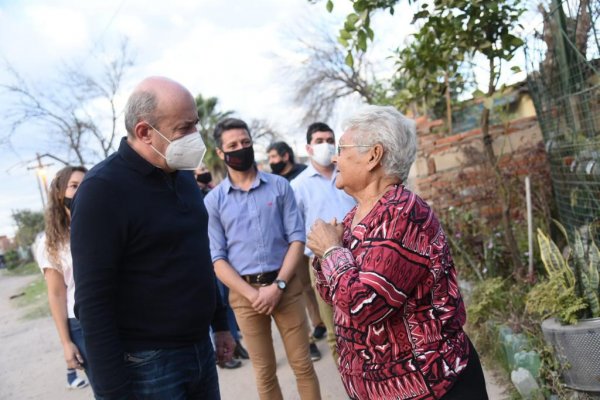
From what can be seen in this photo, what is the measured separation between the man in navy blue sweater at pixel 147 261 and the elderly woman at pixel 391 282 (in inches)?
22.2

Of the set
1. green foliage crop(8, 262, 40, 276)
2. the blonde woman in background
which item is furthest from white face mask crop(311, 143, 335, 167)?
green foliage crop(8, 262, 40, 276)

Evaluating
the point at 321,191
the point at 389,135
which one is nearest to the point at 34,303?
the point at 321,191

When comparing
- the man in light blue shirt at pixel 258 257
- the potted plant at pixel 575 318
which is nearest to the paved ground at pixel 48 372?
the potted plant at pixel 575 318

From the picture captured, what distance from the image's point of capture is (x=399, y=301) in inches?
63.2

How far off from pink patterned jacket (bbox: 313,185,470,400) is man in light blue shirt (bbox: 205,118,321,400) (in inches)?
54.4

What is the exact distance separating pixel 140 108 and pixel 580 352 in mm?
2600

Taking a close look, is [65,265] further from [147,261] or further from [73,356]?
[147,261]

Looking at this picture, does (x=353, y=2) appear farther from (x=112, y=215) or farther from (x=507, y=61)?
(x=112, y=215)

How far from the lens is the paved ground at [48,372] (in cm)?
418

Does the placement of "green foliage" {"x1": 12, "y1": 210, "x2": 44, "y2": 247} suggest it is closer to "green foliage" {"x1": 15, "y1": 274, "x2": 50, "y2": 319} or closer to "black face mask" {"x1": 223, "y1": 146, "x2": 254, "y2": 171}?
"green foliage" {"x1": 15, "y1": 274, "x2": 50, "y2": 319}

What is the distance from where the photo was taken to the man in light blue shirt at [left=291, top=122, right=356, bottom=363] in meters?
3.87

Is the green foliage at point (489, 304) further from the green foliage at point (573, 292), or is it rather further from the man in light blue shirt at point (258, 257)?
the man in light blue shirt at point (258, 257)

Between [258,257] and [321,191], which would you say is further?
[321,191]

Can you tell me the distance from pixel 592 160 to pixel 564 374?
154 cm
